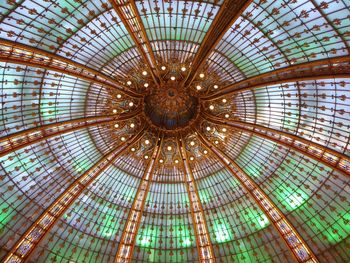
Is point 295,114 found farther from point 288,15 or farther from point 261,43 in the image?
point 288,15

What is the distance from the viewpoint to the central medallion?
2405 centimetres

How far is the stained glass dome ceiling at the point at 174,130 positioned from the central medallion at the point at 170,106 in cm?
11

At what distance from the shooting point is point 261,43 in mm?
21359

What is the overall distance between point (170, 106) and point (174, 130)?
6.37ft

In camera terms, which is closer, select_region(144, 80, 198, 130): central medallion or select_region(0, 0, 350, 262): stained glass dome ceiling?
select_region(0, 0, 350, 262): stained glass dome ceiling

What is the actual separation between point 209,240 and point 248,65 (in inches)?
533

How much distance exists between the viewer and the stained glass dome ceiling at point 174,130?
64.5 ft

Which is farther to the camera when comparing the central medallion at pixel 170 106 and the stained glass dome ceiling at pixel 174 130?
the central medallion at pixel 170 106

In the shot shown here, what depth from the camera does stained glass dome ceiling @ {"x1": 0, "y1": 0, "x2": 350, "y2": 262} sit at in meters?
19.7

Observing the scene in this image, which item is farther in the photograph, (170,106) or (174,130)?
(174,130)

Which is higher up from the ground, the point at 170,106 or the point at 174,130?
the point at 170,106

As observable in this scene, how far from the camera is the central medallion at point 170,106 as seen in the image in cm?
2405

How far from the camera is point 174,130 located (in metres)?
25.5

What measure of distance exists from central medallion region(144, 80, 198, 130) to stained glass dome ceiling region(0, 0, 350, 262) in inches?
4.2
